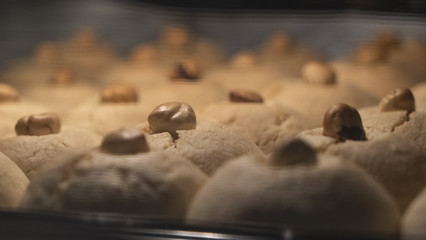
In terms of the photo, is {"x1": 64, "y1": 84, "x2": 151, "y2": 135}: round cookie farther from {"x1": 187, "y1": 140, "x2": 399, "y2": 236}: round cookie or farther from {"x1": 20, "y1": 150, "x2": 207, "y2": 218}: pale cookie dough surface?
{"x1": 187, "y1": 140, "x2": 399, "y2": 236}: round cookie

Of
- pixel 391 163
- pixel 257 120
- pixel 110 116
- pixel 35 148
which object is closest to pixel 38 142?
pixel 35 148

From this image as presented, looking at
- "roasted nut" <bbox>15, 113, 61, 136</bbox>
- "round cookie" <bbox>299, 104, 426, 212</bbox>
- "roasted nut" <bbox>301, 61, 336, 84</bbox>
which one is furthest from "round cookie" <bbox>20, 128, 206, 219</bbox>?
"roasted nut" <bbox>301, 61, 336, 84</bbox>

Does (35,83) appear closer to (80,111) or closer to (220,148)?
(80,111)

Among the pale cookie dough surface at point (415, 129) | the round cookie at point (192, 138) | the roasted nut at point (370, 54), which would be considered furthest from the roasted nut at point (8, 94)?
the pale cookie dough surface at point (415, 129)

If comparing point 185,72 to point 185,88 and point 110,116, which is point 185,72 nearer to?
point 185,88

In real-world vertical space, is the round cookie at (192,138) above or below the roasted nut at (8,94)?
above

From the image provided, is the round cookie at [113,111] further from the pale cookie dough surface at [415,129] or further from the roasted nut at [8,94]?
the pale cookie dough surface at [415,129]
